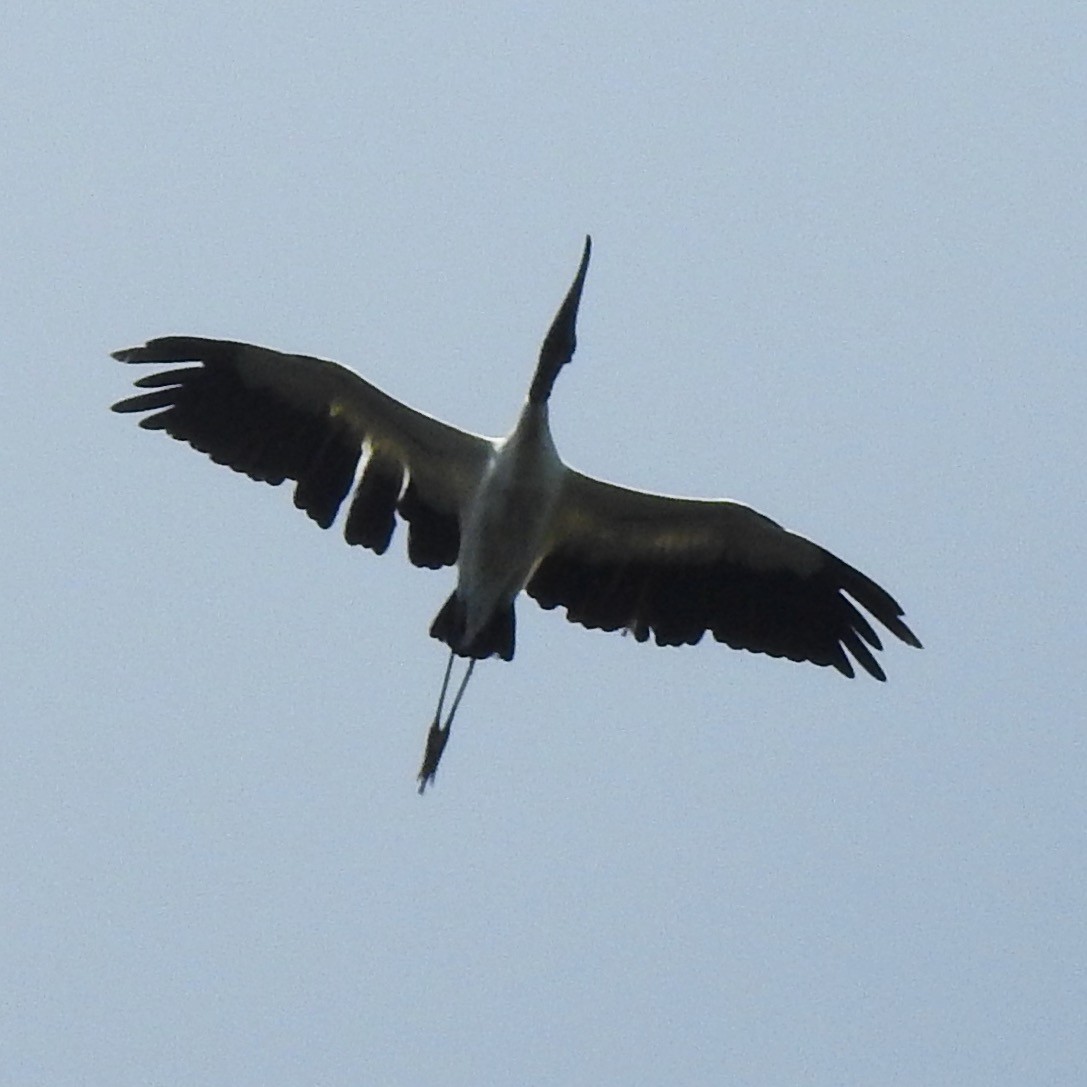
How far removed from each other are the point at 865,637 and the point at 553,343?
Answer: 101 inches

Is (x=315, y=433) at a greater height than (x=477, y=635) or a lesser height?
greater

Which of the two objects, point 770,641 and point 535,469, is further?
point 770,641

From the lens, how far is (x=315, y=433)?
12719mm

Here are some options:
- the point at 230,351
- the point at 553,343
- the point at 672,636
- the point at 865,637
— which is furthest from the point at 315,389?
the point at 865,637

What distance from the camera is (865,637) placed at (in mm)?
13008

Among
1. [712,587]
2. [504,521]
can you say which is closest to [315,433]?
[504,521]

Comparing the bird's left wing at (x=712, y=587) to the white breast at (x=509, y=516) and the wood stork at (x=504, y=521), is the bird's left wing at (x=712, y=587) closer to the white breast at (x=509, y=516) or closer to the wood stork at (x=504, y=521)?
the wood stork at (x=504, y=521)

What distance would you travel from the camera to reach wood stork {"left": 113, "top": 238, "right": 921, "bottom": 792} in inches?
486

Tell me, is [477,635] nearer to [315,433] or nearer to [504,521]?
[504,521]

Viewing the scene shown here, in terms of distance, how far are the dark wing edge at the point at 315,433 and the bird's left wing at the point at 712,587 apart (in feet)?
2.38

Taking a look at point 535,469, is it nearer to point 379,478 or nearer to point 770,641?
point 379,478

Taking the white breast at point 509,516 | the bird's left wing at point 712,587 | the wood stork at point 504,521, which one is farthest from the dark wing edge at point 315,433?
the bird's left wing at point 712,587

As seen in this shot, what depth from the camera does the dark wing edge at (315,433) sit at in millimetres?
12602

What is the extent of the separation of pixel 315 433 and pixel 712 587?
2460 mm
